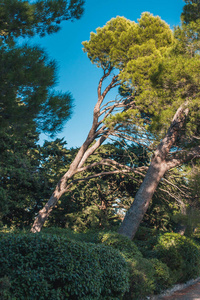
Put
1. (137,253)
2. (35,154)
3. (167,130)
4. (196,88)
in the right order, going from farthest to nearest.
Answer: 1. (35,154)
2. (167,130)
3. (196,88)
4. (137,253)

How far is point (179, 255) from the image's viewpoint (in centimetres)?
750

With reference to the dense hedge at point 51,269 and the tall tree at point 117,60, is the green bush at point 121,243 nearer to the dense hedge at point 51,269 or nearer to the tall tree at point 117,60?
the dense hedge at point 51,269

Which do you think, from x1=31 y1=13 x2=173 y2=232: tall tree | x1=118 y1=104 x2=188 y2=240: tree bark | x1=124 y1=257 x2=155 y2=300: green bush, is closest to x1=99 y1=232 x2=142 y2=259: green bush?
x1=124 y1=257 x2=155 y2=300: green bush

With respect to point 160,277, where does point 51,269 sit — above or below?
below

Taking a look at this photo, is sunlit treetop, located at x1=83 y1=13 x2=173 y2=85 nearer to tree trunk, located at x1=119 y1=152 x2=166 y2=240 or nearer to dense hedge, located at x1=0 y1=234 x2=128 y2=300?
tree trunk, located at x1=119 y1=152 x2=166 y2=240

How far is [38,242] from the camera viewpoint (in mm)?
3793

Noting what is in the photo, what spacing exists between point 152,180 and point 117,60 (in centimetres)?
630

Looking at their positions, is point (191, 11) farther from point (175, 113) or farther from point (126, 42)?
point (175, 113)

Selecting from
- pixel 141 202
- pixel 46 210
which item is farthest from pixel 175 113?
A: pixel 46 210

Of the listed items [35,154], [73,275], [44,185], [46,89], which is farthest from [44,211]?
[73,275]

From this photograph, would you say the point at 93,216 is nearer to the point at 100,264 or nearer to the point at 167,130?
the point at 167,130

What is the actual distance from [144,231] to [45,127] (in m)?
7.86

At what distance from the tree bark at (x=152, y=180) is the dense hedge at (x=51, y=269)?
4.67m

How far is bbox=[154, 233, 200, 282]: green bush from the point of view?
7.32m
